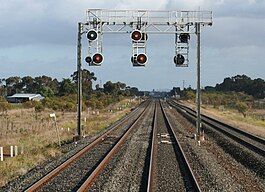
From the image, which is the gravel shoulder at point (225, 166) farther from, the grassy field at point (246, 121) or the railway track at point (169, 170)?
the grassy field at point (246, 121)

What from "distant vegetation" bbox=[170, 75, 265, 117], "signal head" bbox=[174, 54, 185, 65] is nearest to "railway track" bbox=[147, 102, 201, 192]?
"signal head" bbox=[174, 54, 185, 65]

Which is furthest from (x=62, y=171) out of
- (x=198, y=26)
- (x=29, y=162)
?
(x=198, y=26)

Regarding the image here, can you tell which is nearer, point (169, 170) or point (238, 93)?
point (169, 170)

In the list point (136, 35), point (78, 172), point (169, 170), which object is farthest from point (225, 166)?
→ point (136, 35)

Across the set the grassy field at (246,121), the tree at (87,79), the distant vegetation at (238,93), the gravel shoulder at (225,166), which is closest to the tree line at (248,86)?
the distant vegetation at (238,93)

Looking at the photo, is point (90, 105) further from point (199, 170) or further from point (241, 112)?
point (199, 170)

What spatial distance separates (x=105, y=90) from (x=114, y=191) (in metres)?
159

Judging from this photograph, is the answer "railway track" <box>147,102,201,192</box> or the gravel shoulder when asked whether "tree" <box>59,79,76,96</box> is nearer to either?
the gravel shoulder

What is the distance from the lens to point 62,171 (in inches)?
647

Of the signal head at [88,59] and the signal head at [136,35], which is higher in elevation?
the signal head at [136,35]

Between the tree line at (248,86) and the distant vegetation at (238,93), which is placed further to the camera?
the tree line at (248,86)

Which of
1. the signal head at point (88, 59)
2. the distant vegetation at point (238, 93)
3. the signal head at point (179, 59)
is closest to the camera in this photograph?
the signal head at point (179, 59)

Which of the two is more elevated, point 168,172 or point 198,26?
point 198,26

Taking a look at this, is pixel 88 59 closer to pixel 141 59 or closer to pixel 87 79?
pixel 141 59
